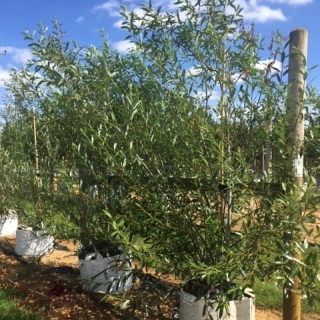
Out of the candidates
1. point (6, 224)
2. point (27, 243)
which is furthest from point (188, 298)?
point (6, 224)

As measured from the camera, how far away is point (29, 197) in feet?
18.7

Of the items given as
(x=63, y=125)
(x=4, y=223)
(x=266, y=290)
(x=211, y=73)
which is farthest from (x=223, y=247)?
(x=4, y=223)

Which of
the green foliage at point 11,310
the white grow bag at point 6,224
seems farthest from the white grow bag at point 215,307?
the white grow bag at point 6,224

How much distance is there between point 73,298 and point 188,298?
1624 millimetres

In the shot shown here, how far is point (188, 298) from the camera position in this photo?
318 centimetres

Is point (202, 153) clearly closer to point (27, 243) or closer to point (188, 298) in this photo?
point (188, 298)

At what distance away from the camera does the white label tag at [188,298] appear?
124 inches

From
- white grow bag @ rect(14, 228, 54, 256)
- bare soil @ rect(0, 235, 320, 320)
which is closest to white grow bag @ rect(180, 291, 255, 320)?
bare soil @ rect(0, 235, 320, 320)

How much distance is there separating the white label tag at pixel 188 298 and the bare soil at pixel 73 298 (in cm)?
24

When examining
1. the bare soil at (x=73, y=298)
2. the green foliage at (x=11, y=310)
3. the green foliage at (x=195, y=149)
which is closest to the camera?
the green foliage at (x=195, y=149)

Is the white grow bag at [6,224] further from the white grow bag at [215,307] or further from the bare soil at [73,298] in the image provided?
the white grow bag at [215,307]

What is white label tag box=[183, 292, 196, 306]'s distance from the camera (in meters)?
3.15

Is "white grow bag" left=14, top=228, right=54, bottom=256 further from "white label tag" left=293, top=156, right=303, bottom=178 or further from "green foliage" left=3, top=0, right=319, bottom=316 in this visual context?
"white label tag" left=293, top=156, right=303, bottom=178

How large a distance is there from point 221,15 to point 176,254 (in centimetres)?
193
